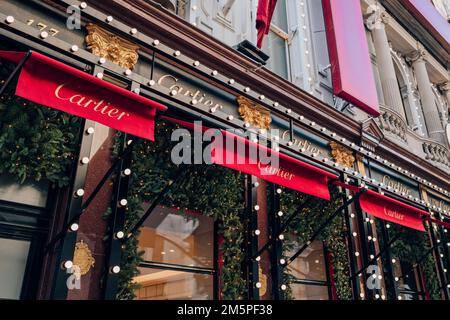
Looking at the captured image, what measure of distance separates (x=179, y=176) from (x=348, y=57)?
608 cm

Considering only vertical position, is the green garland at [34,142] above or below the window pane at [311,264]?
above

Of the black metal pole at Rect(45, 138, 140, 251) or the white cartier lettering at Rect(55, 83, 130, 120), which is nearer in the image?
the white cartier lettering at Rect(55, 83, 130, 120)

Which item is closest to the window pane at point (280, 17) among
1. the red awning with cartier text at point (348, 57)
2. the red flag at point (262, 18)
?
the red awning with cartier text at point (348, 57)

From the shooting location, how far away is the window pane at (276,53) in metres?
8.91

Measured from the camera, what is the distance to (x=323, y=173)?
5.54 meters

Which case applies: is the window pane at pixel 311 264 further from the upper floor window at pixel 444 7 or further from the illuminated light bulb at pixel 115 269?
the upper floor window at pixel 444 7

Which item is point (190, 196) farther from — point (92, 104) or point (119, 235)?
point (92, 104)

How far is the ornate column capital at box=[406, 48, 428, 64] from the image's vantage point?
1481cm

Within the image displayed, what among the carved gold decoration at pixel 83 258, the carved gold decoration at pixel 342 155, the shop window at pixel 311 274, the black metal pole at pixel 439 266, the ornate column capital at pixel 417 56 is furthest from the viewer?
the ornate column capital at pixel 417 56

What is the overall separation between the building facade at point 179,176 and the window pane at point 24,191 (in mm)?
15

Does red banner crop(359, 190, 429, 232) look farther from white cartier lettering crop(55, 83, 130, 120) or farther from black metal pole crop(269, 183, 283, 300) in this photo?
white cartier lettering crop(55, 83, 130, 120)

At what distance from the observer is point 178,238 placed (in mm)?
5375

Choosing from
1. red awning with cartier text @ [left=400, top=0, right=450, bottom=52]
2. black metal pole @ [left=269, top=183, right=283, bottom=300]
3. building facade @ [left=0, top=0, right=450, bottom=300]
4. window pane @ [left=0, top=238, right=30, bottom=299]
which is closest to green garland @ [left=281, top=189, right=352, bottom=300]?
building facade @ [left=0, top=0, right=450, bottom=300]

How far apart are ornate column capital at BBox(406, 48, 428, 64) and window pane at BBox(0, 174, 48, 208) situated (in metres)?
14.9
